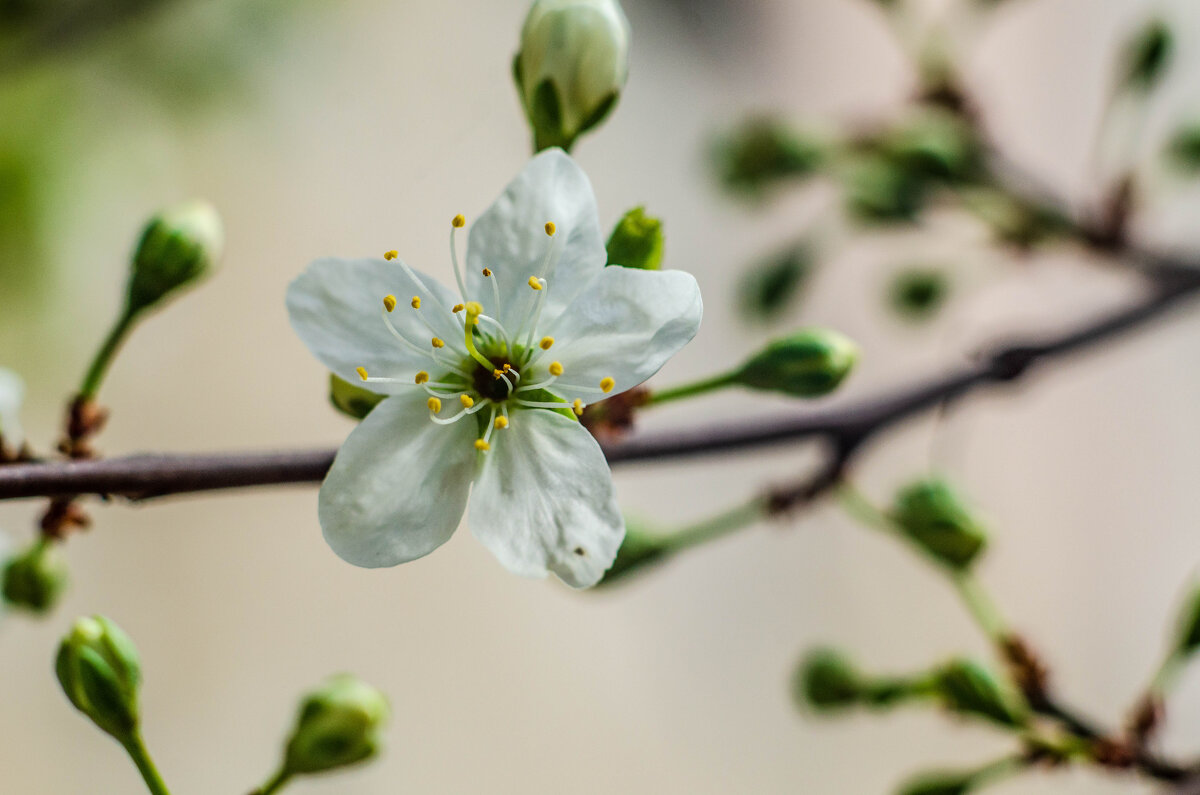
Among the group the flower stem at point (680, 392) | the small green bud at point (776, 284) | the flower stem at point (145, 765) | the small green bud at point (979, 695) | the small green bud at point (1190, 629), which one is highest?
the flower stem at point (680, 392)

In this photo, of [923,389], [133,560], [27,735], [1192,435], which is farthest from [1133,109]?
[27,735]

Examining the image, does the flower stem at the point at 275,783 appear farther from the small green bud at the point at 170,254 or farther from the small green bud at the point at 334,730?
the small green bud at the point at 170,254

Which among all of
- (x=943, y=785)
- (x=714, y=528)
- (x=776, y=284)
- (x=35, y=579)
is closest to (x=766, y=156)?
(x=776, y=284)

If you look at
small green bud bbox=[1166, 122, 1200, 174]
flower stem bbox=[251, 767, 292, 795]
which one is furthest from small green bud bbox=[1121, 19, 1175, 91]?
flower stem bbox=[251, 767, 292, 795]


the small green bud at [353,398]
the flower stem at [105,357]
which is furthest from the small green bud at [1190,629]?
the flower stem at [105,357]

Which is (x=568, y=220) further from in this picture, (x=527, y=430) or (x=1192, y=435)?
(x=1192, y=435)

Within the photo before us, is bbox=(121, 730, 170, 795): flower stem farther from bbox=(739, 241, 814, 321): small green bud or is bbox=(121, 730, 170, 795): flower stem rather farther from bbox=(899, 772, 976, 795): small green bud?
bbox=(739, 241, 814, 321): small green bud
